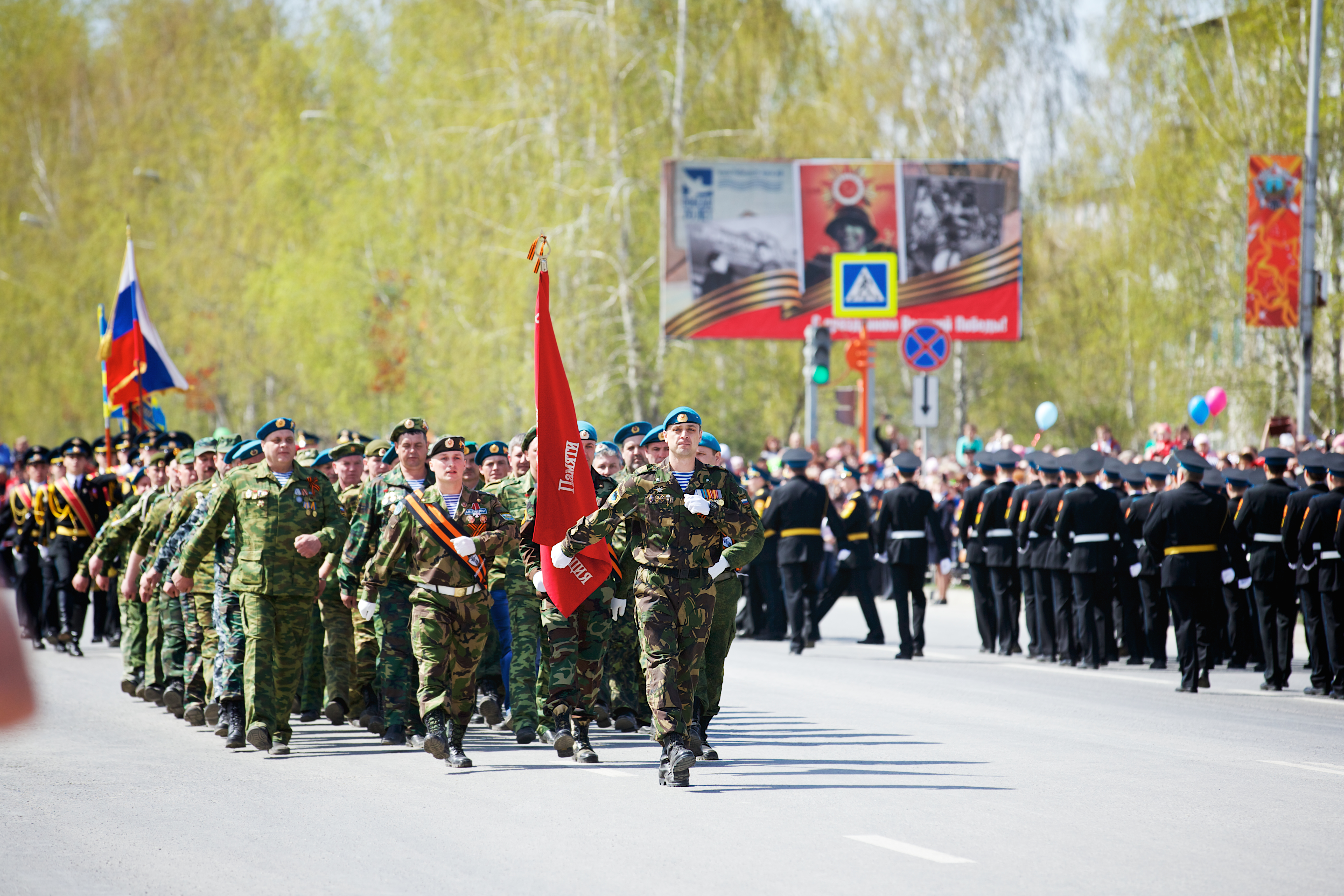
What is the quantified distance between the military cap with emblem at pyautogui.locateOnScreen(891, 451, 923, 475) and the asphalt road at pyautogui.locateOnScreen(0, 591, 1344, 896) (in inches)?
195

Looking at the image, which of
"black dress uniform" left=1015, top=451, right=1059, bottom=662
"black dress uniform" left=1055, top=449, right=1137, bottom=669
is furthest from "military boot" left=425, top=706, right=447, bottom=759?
"black dress uniform" left=1015, top=451, right=1059, bottom=662

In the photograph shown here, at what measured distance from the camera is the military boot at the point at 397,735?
11188 mm

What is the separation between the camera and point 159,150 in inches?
2157

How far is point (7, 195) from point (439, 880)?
54950mm

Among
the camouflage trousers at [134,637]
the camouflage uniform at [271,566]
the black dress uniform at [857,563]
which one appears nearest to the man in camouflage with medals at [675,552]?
the camouflage uniform at [271,566]

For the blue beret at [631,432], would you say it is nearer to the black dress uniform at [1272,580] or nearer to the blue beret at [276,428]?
the blue beret at [276,428]

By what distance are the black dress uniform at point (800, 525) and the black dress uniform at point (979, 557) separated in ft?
4.72

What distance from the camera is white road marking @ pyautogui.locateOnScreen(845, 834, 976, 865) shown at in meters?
7.30

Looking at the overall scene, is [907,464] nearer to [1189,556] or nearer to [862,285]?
[1189,556]

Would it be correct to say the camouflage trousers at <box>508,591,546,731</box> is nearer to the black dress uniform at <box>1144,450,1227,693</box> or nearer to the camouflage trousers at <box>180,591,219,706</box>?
the camouflage trousers at <box>180,591,219,706</box>

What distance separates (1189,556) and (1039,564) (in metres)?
2.51

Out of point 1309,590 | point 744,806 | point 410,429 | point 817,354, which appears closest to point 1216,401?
point 817,354

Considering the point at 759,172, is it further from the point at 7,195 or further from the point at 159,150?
the point at 7,195

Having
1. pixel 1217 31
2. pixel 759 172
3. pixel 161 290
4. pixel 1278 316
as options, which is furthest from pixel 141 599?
pixel 161 290
